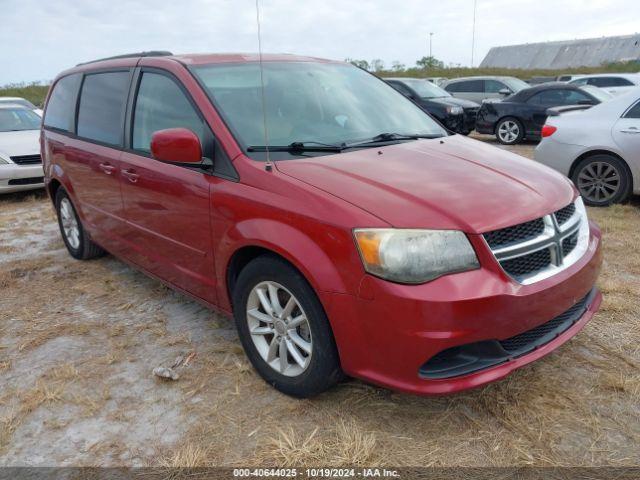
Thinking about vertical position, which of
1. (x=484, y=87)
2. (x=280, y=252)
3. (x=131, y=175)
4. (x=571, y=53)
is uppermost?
(x=571, y=53)

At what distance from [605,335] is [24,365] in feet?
11.3

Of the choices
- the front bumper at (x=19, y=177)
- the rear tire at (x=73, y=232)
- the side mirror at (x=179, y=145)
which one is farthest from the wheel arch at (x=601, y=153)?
the front bumper at (x=19, y=177)

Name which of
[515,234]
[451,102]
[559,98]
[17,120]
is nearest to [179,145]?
[515,234]

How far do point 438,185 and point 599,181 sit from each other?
446 centimetres

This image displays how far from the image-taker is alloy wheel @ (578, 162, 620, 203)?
6027 mm

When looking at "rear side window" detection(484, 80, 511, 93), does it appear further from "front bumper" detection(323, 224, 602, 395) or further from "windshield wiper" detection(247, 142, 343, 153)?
"front bumper" detection(323, 224, 602, 395)

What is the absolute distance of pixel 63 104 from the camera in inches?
191

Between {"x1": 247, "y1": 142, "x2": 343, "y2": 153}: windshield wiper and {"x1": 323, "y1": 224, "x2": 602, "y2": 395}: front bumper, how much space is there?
0.93 meters

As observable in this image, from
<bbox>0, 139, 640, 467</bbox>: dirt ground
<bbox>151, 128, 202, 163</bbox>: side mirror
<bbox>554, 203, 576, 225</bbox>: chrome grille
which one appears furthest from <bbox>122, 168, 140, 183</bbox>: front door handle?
<bbox>554, 203, 576, 225</bbox>: chrome grille

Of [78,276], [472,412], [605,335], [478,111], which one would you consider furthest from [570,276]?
[478,111]

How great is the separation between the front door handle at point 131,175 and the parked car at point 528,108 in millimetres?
10080

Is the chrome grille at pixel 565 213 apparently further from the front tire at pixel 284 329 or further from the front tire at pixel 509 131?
the front tire at pixel 509 131

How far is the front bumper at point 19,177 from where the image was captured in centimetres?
785

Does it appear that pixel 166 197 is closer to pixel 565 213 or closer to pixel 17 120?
pixel 565 213
